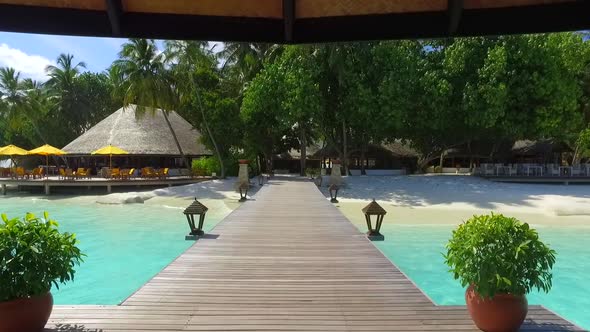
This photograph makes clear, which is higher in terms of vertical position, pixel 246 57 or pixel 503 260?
pixel 246 57

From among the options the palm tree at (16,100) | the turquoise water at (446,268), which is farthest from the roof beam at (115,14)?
the palm tree at (16,100)

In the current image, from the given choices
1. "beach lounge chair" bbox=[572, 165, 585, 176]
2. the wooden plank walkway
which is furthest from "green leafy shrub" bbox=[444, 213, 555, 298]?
"beach lounge chair" bbox=[572, 165, 585, 176]

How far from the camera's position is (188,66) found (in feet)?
107

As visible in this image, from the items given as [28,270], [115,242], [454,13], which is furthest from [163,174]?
[454,13]

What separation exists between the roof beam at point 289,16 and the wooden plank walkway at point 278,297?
2.96m

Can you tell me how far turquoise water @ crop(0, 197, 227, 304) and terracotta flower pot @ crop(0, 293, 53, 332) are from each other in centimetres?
587

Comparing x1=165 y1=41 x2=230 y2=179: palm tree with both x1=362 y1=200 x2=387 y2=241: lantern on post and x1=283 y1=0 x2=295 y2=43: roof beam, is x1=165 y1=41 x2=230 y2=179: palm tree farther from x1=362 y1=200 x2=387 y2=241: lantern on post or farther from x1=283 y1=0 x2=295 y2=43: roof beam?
x1=283 y1=0 x2=295 y2=43: roof beam

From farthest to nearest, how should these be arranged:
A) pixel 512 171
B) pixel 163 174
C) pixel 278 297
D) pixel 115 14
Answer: pixel 163 174 < pixel 512 171 < pixel 278 297 < pixel 115 14

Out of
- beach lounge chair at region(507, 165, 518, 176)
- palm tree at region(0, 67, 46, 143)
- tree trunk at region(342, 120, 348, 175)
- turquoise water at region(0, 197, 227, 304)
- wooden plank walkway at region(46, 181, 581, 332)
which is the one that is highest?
palm tree at region(0, 67, 46, 143)

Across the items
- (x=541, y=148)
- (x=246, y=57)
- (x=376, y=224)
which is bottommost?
(x=376, y=224)

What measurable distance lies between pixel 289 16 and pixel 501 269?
9.61ft

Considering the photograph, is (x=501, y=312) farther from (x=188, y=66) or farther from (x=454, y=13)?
(x=188, y=66)

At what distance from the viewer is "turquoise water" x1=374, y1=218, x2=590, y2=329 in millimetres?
9125

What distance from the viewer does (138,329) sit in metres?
4.21
